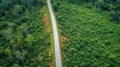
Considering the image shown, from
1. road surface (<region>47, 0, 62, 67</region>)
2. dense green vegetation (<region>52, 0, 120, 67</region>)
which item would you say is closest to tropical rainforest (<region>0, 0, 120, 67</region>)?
dense green vegetation (<region>52, 0, 120, 67</region>)

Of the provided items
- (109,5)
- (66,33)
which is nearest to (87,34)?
(66,33)

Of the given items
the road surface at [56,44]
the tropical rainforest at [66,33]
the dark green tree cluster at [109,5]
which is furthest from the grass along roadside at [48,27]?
the dark green tree cluster at [109,5]

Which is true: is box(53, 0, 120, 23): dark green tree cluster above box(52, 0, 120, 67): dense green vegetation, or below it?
above

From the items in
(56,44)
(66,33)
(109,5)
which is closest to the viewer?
(56,44)

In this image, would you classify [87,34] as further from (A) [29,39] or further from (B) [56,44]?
(A) [29,39]

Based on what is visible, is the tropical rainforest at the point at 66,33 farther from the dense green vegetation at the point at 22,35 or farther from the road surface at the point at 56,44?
the road surface at the point at 56,44

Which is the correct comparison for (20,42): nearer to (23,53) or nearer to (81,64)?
(23,53)

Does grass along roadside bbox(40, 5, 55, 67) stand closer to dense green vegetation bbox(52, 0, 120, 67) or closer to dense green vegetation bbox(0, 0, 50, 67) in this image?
dense green vegetation bbox(0, 0, 50, 67)

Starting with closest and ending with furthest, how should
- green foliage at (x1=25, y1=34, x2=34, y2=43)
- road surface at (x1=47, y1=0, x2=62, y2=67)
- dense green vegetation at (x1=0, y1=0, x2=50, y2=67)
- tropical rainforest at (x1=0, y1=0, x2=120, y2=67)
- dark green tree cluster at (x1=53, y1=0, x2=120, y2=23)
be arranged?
road surface at (x1=47, y1=0, x2=62, y2=67) < tropical rainforest at (x1=0, y1=0, x2=120, y2=67) < dense green vegetation at (x1=0, y1=0, x2=50, y2=67) < green foliage at (x1=25, y1=34, x2=34, y2=43) < dark green tree cluster at (x1=53, y1=0, x2=120, y2=23)
